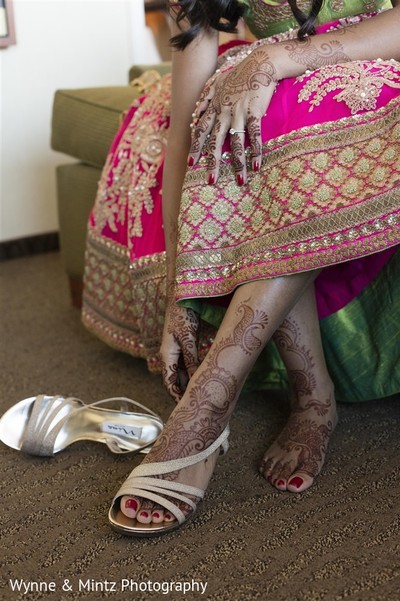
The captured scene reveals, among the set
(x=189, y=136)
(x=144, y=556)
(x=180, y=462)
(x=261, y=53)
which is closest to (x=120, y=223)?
(x=189, y=136)

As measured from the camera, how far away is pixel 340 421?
1.44m

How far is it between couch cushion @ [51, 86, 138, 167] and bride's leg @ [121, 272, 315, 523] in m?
0.86

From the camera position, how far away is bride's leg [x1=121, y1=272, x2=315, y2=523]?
44.8 inches

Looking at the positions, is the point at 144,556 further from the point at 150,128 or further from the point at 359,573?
the point at 150,128

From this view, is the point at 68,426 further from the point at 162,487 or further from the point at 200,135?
the point at 200,135

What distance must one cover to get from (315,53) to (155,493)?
28.3 inches

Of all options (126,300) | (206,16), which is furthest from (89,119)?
(206,16)

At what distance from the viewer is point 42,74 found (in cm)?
270

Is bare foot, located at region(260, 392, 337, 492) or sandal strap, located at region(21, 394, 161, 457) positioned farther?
sandal strap, located at region(21, 394, 161, 457)

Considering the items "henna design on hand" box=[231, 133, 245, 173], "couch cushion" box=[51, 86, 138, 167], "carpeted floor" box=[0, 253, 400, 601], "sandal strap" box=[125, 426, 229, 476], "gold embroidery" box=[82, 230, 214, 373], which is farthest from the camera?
"couch cushion" box=[51, 86, 138, 167]

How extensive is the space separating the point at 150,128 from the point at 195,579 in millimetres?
920

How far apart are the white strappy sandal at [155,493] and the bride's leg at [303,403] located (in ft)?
0.55

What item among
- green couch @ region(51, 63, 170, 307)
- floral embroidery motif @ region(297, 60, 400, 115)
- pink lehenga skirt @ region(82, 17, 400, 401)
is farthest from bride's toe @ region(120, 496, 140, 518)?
green couch @ region(51, 63, 170, 307)

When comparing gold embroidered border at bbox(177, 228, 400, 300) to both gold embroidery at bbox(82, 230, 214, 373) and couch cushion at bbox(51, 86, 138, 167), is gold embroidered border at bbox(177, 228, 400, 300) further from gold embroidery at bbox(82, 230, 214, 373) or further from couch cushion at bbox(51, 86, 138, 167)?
couch cushion at bbox(51, 86, 138, 167)
